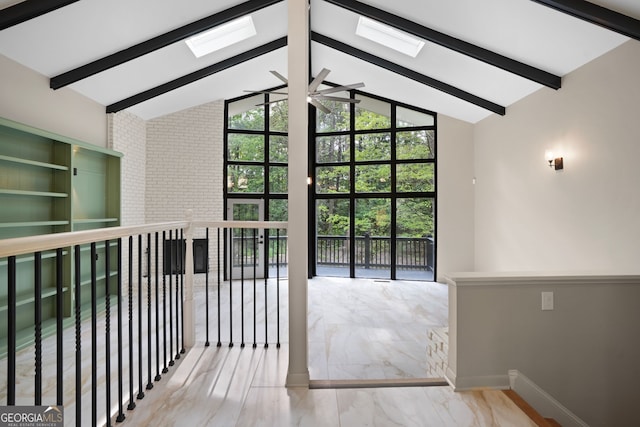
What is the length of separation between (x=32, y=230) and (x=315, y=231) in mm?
4921

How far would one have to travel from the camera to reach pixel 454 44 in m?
4.33

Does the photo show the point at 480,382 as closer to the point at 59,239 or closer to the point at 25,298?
the point at 59,239

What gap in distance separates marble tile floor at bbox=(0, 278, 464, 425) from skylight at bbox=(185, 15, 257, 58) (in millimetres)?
3586

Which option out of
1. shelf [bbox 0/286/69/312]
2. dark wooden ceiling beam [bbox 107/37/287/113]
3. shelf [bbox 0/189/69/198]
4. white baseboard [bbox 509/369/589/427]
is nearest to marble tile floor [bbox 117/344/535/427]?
white baseboard [bbox 509/369/589/427]

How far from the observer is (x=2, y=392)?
254cm

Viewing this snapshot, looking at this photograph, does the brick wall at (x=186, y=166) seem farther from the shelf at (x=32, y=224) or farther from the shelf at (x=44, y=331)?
the shelf at (x=32, y=224)

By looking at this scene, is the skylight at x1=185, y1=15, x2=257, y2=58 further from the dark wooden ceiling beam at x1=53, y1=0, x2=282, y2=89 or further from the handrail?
the handrail

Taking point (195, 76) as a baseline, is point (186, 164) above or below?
below

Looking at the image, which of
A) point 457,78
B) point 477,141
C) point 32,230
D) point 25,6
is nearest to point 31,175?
point 32,230

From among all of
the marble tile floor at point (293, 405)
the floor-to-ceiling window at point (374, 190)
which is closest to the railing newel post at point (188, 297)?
the marble tile floor at point (293, 405)

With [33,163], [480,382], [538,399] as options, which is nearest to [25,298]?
[33,163]

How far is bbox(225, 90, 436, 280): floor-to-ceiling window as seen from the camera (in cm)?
721

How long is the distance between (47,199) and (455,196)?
6.56 meters

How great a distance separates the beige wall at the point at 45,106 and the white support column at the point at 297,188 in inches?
128
